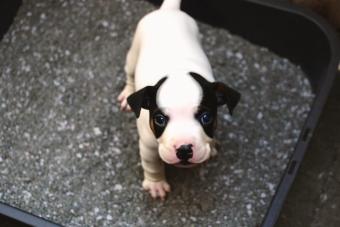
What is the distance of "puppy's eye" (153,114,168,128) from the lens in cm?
119

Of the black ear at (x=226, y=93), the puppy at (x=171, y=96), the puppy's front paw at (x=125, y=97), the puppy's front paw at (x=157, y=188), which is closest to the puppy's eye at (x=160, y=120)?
the puppy at (x=171, y=96)

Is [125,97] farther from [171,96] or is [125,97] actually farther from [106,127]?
[171,96]

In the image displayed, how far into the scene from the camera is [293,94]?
1.65 metres

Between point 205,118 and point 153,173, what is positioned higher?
point 205,118

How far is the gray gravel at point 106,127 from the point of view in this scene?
4.84 feet

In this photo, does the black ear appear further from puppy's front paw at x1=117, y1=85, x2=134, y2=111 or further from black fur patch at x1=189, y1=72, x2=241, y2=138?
puppy's front paw at x1=117, y1=85, x2=134, y2=111

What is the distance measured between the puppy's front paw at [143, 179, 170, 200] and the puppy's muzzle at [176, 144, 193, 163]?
0.28m

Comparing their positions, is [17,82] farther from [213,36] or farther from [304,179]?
[304,179]

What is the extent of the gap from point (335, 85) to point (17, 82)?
867mm

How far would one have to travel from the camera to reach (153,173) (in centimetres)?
143

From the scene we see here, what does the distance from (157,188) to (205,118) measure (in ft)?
1.09

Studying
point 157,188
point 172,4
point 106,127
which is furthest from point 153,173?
point 172,4

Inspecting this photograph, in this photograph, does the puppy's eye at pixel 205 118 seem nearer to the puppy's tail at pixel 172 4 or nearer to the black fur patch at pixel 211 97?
the black fur patch at pixel 211 97

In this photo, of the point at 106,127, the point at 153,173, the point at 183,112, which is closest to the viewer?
the point at 183,112
